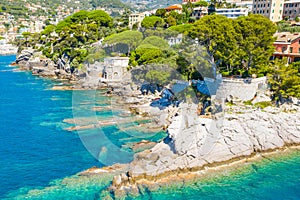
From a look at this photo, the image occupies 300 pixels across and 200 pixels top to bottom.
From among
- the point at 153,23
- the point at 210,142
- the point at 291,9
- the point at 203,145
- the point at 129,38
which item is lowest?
the point at 203,145

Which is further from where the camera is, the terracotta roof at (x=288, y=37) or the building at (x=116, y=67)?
the building at (x=116, y=67)

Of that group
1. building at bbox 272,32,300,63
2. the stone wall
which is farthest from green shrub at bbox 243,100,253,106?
building at bbox 272,32,300,63

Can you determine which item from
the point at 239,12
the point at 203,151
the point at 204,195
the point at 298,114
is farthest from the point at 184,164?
the point at 239,12

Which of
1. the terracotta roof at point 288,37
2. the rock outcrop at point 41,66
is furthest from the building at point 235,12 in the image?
the rock outcrop at point 41,66

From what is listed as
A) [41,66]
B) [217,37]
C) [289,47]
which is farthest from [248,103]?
[41,66]

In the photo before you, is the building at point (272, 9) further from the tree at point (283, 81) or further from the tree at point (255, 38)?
the tree at point (283, 81)

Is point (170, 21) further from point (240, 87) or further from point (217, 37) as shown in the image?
point (240, 87)

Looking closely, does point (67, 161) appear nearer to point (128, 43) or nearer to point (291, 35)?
point (291, 35)
